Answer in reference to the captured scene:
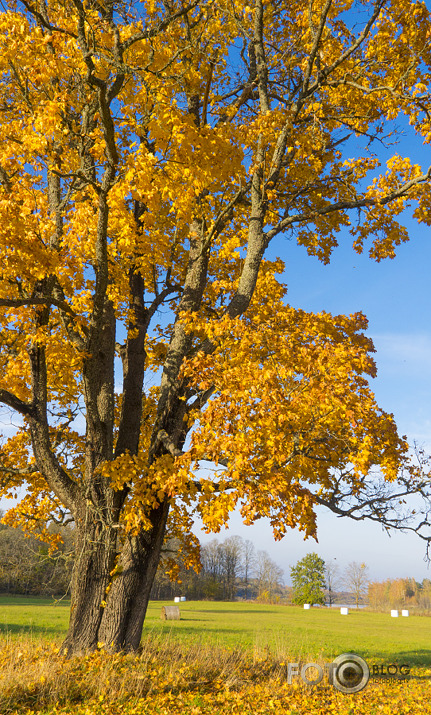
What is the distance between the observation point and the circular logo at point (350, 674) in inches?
350

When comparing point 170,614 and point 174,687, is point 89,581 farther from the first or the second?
point 170,614

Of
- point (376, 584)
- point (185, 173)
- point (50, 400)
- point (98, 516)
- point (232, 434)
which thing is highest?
point (185, 173)

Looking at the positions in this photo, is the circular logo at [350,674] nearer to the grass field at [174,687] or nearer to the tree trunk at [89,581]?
the grass field at [174,687]

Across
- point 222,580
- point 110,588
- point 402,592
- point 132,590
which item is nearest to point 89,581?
point 110,588

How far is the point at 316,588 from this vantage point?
63.7 metres

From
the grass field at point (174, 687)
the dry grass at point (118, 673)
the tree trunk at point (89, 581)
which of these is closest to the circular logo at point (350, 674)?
the grass field at point (174, 687)

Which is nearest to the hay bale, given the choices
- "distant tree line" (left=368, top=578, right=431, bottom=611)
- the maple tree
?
the maple tree

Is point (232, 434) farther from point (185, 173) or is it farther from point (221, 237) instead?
point (221, 237)

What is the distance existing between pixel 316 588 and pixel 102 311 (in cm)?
6505

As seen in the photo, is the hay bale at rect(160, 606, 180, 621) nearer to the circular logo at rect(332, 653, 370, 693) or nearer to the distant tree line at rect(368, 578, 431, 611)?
the circular logo at rect(332, 653, 370, 693)

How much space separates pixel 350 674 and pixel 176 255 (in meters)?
9.70

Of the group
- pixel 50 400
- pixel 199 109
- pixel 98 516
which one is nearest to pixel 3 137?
pixel 199 109

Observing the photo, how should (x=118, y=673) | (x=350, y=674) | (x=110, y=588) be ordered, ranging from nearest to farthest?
(x=118, y=673), (x=110, y=588), (x=350, y=674)

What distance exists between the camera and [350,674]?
951 cm
